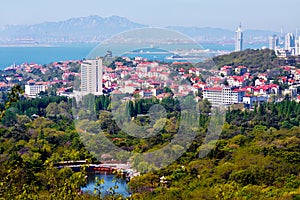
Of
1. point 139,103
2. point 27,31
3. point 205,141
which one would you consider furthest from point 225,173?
point 27,31

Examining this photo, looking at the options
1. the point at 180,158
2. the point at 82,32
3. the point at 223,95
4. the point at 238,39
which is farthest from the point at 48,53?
the point at 180,158

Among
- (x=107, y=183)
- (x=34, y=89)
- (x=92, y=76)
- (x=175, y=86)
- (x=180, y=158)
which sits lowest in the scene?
(x=107, y=183)

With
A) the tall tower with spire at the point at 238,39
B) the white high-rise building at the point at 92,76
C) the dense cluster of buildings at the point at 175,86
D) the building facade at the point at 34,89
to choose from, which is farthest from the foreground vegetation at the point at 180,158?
the tall tower with spire at the point at 238,39

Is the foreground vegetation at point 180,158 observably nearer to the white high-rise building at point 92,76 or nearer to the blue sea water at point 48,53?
the white high-rise building at point 92,76

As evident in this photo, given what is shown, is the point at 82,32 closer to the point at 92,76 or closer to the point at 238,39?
the point at 238,39

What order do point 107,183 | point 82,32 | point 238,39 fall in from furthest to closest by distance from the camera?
point 82,32 < point 238,39 < point 107,183

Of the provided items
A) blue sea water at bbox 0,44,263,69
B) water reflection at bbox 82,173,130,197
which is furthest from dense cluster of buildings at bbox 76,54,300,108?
blue sea water at bbox 0,44,263,69

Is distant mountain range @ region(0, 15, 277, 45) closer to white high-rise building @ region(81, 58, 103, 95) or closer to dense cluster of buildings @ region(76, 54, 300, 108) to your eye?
dense cluster of buildings @ region(76, 54, 300, 108)
